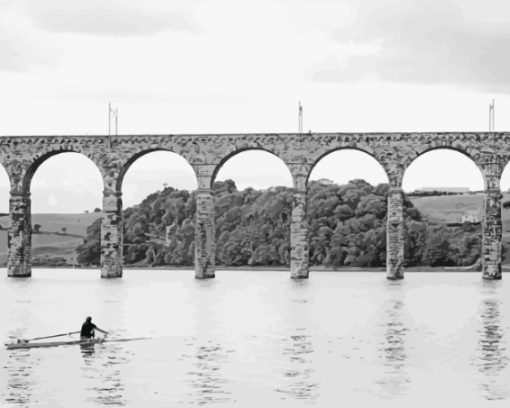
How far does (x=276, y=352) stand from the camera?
1394 inches

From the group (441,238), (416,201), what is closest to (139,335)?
(441,238)

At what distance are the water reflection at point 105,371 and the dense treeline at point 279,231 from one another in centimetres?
6362

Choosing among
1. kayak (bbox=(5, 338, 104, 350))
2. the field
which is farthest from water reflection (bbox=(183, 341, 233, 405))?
the field

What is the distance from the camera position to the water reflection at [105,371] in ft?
90.7

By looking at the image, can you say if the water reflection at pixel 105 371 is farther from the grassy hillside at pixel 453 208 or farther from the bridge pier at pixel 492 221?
the grassy hillside at pixel 453 208

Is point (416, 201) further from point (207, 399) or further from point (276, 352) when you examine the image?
point (207, 399)

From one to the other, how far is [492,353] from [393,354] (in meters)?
2.88

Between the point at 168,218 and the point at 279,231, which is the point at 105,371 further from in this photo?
the point at 168,218

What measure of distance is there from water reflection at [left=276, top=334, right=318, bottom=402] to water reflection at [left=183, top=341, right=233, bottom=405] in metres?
1.49

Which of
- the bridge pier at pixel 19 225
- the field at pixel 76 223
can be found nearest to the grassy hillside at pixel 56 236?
the field at pixel 76 223

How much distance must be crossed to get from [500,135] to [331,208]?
35.1 metres

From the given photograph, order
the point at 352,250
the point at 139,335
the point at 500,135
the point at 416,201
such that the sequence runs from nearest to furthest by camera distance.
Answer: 1. the point at 139,335
2. the point at 500,135
3. the point at 352,250
4. the point at 416,201

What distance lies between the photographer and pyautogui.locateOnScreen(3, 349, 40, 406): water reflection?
1075 inches

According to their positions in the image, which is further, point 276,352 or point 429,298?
point 429,298
